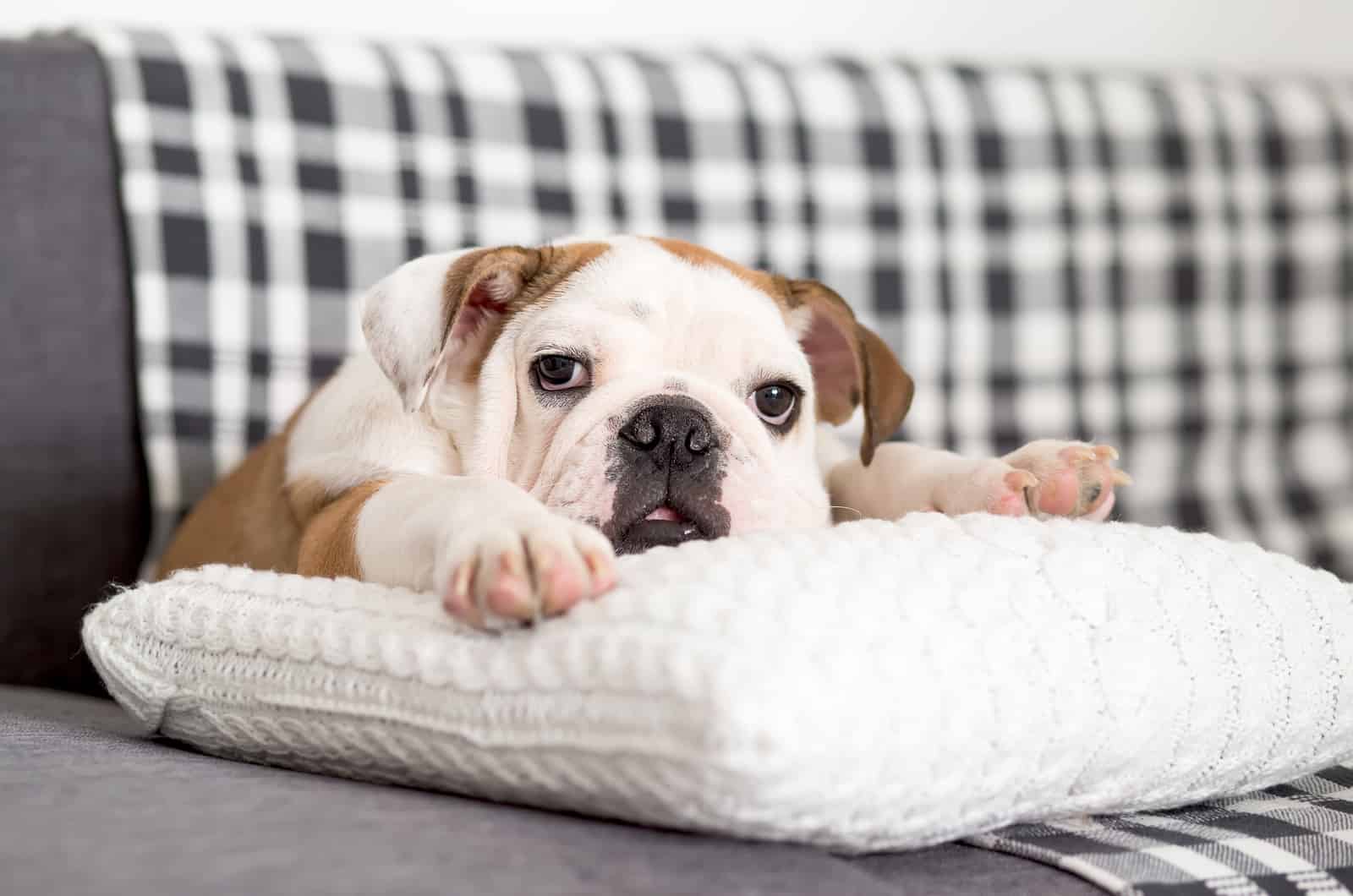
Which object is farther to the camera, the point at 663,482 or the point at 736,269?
the point at 736,269

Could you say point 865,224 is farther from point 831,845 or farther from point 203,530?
point 831,845

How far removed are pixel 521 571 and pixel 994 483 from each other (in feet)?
2.60

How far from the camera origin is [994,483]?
177cm

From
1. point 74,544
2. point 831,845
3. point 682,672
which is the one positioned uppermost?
point 682,672

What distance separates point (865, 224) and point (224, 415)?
1390 mm

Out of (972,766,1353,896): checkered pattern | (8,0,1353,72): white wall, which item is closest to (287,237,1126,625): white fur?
(972,766,1353,896): checkered pattern

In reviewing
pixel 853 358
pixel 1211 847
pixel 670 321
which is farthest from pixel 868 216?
pixel 1211 847

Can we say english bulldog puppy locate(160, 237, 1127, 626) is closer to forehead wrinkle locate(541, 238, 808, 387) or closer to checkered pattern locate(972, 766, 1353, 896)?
forehead wrinkle locate(541, 238, 808, 387)

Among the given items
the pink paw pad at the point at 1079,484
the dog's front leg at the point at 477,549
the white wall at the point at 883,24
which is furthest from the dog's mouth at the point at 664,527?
the white wall at the point at 883,24

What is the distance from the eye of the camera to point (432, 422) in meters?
1.92

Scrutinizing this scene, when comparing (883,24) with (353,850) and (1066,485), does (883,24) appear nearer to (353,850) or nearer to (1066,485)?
(1066,485)

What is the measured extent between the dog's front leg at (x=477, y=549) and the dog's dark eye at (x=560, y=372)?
0.26 meters

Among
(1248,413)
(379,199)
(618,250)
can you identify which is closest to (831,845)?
(618,250)

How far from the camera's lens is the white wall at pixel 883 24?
3205 mm
